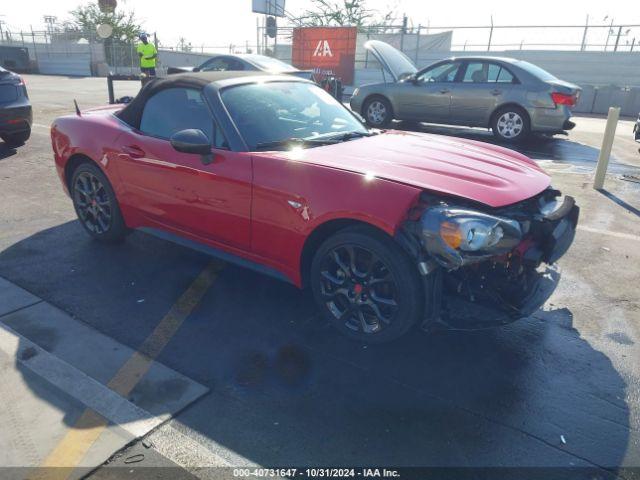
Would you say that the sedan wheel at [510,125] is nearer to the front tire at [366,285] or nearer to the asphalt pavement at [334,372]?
the asphalt pavement at [334,372]

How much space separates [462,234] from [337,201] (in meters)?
0.74

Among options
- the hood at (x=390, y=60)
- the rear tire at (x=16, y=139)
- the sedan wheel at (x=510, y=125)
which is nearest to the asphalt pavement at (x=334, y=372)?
the rear tire at (x=16, y=139)

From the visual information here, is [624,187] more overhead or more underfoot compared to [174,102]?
more underfoot

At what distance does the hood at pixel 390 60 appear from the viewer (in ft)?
33.8

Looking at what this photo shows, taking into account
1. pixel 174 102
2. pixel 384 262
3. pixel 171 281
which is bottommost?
pixel 171 281

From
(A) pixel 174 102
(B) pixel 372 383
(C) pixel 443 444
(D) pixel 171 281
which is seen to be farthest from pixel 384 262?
(A) pixel 174 102

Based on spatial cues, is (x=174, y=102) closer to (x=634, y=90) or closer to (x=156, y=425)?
(x=156, y=425)

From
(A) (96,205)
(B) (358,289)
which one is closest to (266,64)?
(A) (96,205)

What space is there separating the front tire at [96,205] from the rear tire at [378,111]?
25.9ft

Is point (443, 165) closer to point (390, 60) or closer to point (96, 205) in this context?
point (96, 205)

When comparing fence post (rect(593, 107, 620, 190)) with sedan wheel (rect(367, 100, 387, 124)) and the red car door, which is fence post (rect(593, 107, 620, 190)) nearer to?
sedan wheel (rect(367, 100, 387, 124))

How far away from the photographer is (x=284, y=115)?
12.3 ft

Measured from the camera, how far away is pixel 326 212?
2967mm

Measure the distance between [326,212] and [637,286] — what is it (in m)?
2.78
